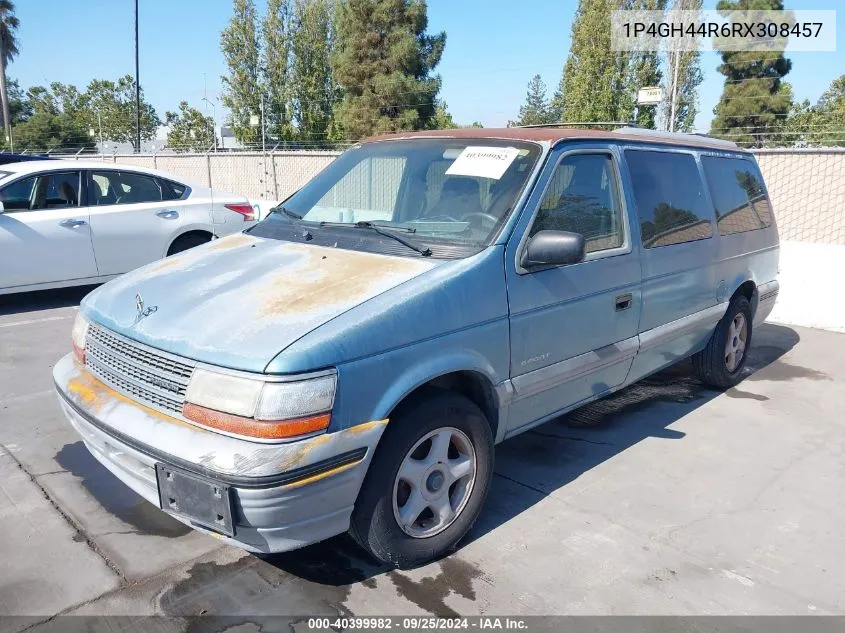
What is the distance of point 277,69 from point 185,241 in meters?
39.7

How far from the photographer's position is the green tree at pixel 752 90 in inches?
1249

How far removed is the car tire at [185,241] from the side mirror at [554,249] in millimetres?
6109

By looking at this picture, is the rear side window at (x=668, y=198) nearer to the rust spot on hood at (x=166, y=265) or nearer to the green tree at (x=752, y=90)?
the rust spot on hood at (x=166, y=265)

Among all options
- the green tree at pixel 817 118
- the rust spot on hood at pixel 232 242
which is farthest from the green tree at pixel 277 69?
the rust spot on hood at pixel 232 242

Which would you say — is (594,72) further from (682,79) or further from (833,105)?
(833,105)

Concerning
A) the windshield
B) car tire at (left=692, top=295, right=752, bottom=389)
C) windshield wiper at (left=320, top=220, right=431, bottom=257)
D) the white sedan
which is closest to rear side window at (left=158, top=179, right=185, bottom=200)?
the white sedan

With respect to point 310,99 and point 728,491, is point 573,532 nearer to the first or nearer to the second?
point 728,491

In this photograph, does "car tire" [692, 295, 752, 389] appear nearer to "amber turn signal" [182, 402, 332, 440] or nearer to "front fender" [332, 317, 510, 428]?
"front fender" [332, 317, 510, 428]

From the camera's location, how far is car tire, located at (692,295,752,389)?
5156 millimetres

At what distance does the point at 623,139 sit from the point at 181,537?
10.8 feet

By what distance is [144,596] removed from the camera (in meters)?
2.71

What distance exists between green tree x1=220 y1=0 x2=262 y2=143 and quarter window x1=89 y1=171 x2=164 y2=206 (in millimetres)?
38108

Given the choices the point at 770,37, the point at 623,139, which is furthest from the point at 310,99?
the point at 623,139

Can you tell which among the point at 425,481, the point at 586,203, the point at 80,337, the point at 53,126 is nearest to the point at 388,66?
the point at 53,126
